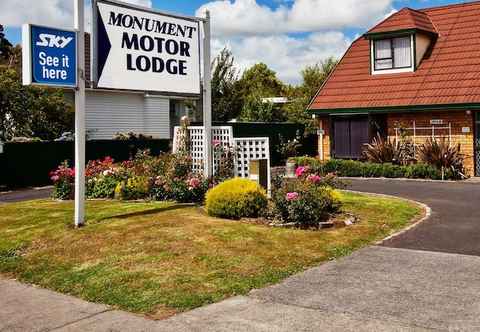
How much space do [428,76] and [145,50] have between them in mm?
14276

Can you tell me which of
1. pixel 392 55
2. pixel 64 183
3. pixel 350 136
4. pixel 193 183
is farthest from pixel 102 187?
pixel 392 55

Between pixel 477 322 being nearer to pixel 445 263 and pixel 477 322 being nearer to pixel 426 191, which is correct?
pixel 445 263

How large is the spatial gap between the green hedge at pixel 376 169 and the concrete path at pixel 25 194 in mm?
9159

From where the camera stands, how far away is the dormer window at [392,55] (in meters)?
24.2

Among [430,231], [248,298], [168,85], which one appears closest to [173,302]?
[248,298]

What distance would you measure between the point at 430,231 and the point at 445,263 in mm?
2417

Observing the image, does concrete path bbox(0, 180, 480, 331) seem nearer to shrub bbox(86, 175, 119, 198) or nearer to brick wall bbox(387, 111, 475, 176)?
shrub bbox(86, 175, 119, 198)

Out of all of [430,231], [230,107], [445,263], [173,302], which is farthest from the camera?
[230,107]

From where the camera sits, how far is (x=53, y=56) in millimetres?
10617

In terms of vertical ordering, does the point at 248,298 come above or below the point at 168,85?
below

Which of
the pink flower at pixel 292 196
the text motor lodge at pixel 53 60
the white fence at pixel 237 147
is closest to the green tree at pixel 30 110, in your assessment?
the white fence at pixel 237 147

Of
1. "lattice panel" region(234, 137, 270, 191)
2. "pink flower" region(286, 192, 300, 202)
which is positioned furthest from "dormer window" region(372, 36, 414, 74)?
"pink flower" region(286, 192, 300, 202)

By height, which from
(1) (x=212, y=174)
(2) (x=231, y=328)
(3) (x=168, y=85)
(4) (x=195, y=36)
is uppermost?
(4) (x=195, y=36)

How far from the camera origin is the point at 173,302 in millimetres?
6723
